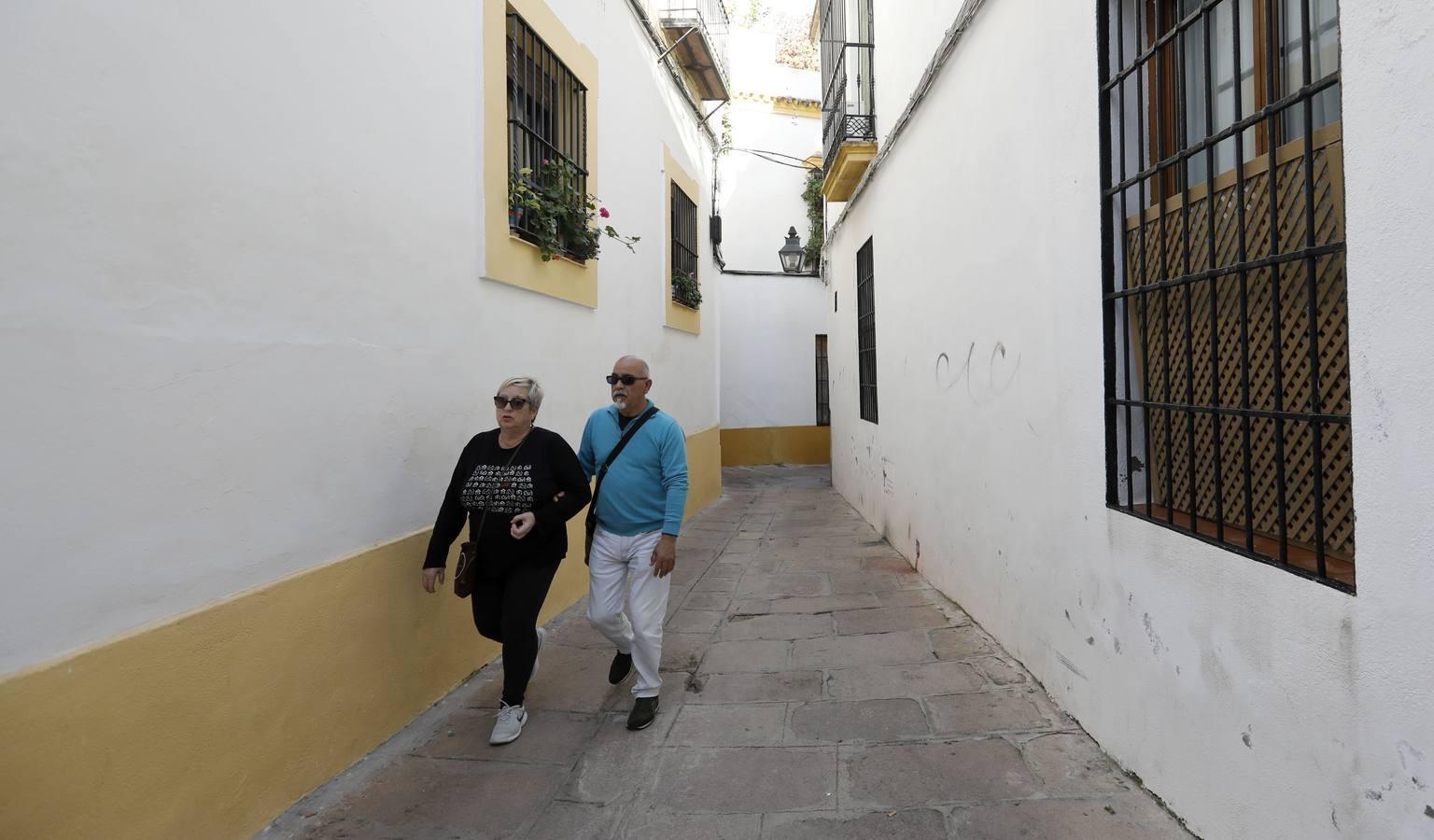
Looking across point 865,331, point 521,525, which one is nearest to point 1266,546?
point 521,525

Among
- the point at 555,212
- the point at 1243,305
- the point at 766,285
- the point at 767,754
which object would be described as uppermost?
the point at 766,285

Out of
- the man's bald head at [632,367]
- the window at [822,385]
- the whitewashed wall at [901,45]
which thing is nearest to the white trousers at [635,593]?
the man's bald head at [632,367]

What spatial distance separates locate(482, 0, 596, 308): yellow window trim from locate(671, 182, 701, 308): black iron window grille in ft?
12.1

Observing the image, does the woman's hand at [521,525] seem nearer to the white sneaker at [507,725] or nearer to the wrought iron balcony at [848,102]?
the white sneaker at [507,725]

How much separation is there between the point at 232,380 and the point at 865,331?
6987mm

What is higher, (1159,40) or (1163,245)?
(1159,40)

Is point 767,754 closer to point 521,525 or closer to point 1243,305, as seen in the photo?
point 521,525

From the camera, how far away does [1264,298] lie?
2.36 metres

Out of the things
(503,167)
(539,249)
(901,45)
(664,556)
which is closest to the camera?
(664,556)

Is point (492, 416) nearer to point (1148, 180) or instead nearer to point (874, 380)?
point (1148, 180)

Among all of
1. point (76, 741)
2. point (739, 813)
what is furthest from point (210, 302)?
point (739, 813)

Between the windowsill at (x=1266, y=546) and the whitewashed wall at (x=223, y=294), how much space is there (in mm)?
3058

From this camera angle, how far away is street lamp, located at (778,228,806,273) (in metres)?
13.0

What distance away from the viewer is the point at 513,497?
3289 millimetres
